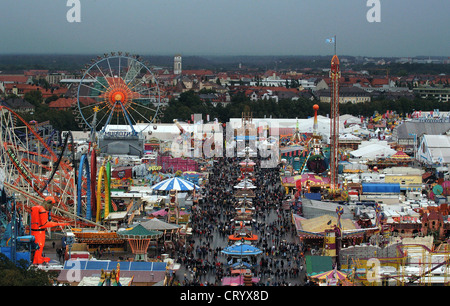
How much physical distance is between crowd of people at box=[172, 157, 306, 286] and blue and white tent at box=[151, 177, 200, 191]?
950 millimetres

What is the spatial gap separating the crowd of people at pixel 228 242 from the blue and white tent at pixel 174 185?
95 cm

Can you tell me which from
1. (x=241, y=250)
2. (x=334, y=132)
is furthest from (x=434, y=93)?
(x=241, y=250)

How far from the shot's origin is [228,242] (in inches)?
1135

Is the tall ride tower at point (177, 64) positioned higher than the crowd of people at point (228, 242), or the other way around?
the tall ride tower at point (177, 64)

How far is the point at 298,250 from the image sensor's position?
27.8m

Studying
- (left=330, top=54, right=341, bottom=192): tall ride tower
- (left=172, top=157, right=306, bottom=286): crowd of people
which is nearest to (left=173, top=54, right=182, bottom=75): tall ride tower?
(left=172, top=157, right=306, bottom=286): crowd of people

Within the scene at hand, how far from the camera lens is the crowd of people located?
2486 centimetres

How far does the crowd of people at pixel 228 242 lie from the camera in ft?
81.6

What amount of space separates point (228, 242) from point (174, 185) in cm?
745

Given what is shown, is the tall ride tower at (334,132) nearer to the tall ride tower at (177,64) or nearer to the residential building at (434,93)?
the residential building at (434,93)

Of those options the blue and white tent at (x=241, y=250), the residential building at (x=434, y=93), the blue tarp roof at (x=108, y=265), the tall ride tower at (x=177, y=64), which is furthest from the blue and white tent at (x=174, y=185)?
the tall ride tower at (x=177, y=64)

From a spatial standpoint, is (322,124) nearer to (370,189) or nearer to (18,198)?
(370,189)

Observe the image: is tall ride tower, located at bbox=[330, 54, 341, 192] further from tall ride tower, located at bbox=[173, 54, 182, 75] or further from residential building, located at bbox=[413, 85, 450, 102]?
tall ride tower, located at bbox=[173, 54, 182, 75]
